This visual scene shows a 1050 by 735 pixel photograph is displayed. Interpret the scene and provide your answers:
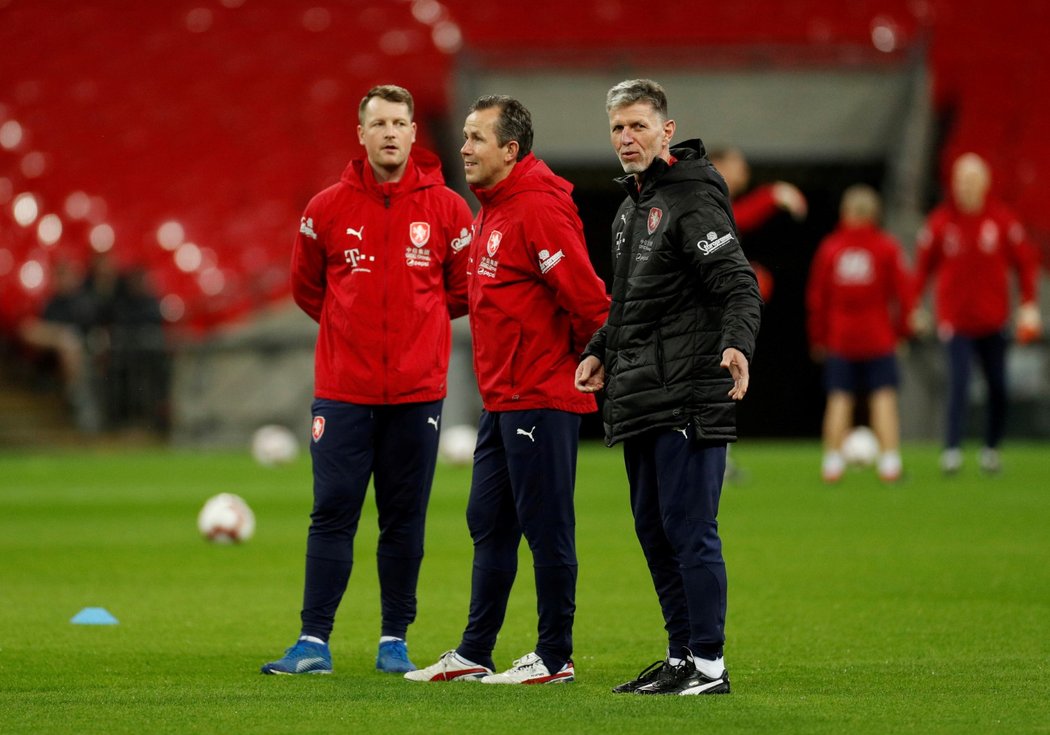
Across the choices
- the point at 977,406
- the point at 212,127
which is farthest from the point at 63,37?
the point at 977,406

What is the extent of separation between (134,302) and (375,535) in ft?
33.9

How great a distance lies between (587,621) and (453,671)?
1630 millimetres

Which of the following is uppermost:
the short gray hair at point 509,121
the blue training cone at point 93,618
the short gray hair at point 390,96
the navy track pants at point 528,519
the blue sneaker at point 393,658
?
the short gray hair at point 390,96

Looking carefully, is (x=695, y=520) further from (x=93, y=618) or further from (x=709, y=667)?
(x=93, y=618)

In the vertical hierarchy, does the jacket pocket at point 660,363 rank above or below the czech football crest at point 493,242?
below

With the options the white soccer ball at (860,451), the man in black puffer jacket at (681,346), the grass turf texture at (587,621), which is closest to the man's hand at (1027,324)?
the grass turf texture at (587,621)

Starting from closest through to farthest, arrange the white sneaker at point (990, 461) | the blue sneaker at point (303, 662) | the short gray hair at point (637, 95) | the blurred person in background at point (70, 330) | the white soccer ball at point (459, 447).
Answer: the short gray hair at point (637, 95)
the blue sneaker at point (303, 662)
the white sneaker at point (990, 461)
the white soccer ball at point (459, 447)
the blurred person in background at point (70, 330)

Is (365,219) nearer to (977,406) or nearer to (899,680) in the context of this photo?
(899,680)

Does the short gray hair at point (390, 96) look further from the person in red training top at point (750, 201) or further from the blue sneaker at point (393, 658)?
the person in red training top at point (750, 201)

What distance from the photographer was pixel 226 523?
1027 cm

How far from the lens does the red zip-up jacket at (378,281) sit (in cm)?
608

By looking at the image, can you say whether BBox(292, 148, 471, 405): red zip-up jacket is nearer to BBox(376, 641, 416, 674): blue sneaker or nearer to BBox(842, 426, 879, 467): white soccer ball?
BBox(376, 641, 416, 674): blue sneaker

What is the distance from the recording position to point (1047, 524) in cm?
1082

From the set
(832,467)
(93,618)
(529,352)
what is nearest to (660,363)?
(529,352)
